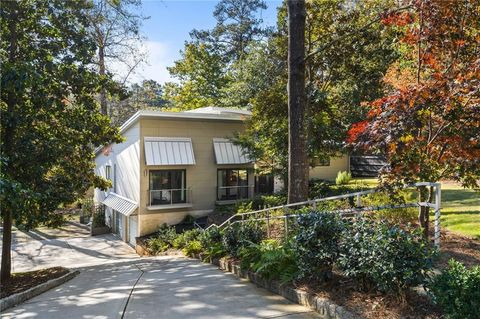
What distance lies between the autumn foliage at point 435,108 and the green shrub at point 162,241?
39.1ft

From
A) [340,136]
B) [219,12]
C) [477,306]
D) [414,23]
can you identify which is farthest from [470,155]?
[219,12]

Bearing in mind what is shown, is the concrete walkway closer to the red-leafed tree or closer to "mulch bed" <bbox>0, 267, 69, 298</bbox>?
"mulch bed" <bbox>0, 267, 69, 298</bbox>

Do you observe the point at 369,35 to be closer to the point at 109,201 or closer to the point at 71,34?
the point at 71,34

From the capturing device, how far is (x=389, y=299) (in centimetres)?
430

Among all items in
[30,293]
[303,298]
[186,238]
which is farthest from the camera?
[186,238]

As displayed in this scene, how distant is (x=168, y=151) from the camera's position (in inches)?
736

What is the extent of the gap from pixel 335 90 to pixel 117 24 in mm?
18256

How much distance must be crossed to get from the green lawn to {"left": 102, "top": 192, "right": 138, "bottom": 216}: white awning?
1382 centimetres

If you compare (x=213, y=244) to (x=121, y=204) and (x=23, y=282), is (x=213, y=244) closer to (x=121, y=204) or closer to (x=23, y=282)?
(x=23, y=282)

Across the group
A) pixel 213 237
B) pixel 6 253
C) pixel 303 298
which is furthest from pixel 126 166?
pixel 303 298

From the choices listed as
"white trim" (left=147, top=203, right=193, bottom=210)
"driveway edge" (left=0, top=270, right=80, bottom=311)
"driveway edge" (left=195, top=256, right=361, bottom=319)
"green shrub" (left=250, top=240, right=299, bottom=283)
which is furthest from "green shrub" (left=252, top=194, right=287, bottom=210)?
"green shrub" (left=250, top=240, right=299, bottom=283)

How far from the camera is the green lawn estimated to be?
846cm

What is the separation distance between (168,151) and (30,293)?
11434mm

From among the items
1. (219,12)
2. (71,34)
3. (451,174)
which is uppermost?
(219,12)
